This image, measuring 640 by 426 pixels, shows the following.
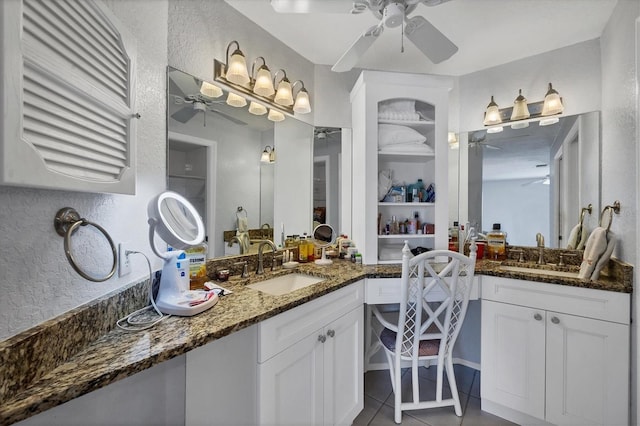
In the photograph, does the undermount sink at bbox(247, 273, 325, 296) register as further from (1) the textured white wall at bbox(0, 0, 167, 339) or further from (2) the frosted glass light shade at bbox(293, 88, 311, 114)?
(2) the frosted glass light shade at bbox(293, 88, 311, 114)

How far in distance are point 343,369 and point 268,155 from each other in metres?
1.40

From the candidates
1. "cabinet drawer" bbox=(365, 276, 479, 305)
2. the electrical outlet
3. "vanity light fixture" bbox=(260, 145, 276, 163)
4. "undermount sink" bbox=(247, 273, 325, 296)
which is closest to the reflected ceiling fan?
"vanity light fixture" bbox=(260, 145, 276, 163)

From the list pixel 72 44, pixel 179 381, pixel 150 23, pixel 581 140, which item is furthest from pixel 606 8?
pixel 179 381

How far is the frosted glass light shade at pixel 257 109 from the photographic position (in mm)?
1766

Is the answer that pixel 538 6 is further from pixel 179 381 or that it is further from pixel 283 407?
pixel 179 381

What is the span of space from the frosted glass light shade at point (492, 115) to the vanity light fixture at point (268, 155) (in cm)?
174

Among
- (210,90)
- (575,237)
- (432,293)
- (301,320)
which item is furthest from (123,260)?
(575,237)

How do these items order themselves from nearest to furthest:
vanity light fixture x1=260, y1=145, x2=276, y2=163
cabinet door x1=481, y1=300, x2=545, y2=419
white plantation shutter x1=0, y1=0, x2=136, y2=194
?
white plantation shutter x1=0, y1=0, x2=136, y2=194 → cabinet door x1=481, y1=300, x2=545, y2=419 → vanity light fixture x1=260, y1=145, x2=276, y2=163

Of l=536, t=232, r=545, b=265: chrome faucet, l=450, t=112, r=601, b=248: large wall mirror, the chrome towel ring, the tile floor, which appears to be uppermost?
l=450, t=112, r=601, b=248: large wall mirror

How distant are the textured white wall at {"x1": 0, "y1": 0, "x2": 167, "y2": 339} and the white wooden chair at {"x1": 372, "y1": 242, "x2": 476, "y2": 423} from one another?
1.34 meters

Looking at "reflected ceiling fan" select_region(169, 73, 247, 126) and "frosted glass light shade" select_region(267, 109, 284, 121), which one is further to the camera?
"frosted glass light shade" select_region(267, 109, 284, 121)

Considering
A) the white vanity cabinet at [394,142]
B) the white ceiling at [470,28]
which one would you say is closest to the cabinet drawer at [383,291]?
the white vanity cabinet at [394,142]

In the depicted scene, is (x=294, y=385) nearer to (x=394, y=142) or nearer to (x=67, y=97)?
(x=67, y=97)

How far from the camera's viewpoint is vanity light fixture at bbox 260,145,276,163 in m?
1.84
